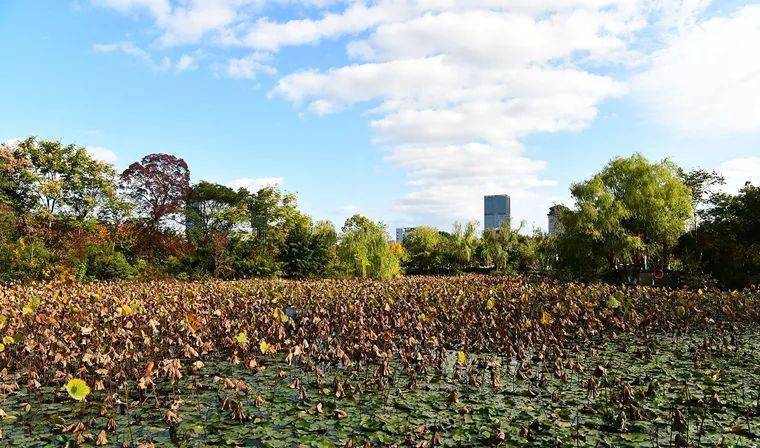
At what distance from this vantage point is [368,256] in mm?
21609

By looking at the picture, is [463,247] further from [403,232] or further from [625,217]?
[403,232]

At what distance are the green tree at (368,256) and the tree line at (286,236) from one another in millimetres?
42

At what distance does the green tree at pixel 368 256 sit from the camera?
21469mm

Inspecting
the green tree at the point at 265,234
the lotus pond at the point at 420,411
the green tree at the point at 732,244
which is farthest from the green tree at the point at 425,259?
the lotus pond at the point at 420,411

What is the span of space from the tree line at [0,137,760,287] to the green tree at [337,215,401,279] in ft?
0.14

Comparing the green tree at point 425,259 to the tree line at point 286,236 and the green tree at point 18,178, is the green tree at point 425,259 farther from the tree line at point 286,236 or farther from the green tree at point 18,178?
the green tree at point 18,178

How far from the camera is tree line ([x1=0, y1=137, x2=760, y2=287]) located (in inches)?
670

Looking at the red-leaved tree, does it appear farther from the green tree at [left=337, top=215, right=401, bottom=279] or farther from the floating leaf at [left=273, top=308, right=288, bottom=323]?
the floating leaf at [left=273, top=308, right=288, bottom=323]

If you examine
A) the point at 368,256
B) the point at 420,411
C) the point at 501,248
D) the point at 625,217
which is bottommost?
the point at 420,411

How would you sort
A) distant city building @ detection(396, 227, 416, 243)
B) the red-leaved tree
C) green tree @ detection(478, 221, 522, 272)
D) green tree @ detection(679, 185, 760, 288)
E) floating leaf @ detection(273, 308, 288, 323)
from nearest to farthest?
floating leaf @ detection(273, 308, 288, 323) < green tree @ detection(679, 185, 760, 288) < the red-leaved tree < green tree @ detection(478, 221, 522, 272) < distant city building @ detection(396, 227, 416, 243)

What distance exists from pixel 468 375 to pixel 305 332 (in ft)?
8.98

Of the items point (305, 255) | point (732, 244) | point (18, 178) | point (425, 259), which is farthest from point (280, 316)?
point (425, 259)

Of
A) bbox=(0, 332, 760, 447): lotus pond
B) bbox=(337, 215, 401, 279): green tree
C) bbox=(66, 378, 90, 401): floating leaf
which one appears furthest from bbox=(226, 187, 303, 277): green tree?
bbox=(66, 378, 90, 401): floating leaf

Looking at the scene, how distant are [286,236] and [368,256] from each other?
350 cm
